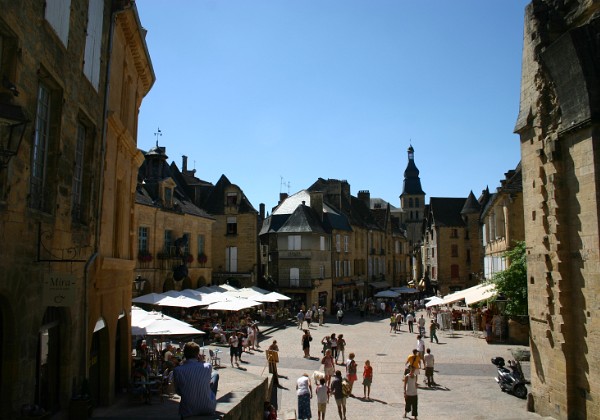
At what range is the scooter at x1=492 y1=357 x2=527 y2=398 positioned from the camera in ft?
47.1

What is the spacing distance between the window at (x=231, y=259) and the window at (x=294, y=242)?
4.36m

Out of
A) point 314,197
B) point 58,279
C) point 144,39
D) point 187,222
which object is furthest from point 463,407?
point 314,197

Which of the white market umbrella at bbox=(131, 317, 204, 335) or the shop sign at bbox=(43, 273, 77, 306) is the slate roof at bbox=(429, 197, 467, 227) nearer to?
the white market umbrella at bbox=(131, 317, 204, 335)

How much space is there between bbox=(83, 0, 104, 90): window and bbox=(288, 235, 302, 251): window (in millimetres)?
30785

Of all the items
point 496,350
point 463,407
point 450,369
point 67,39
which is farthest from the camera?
point 496,350

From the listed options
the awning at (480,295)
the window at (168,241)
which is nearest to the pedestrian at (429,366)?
the awning at (480,295)

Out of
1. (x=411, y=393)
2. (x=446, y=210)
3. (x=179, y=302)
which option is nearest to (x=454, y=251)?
(x=446, y=210)

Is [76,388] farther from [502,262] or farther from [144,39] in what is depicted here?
[502,262]

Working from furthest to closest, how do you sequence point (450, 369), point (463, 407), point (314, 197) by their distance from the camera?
point (314, 197)
point (450, 369)
point (463, 407)

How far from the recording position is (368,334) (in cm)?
2838

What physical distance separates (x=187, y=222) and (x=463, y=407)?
20.8 meters

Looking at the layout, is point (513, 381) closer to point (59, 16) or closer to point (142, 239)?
point (59, 16)

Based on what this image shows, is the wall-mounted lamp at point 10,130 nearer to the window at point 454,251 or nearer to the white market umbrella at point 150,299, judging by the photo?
the white market umbrella at point 150,299

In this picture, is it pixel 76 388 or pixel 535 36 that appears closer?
pixel 76 388
